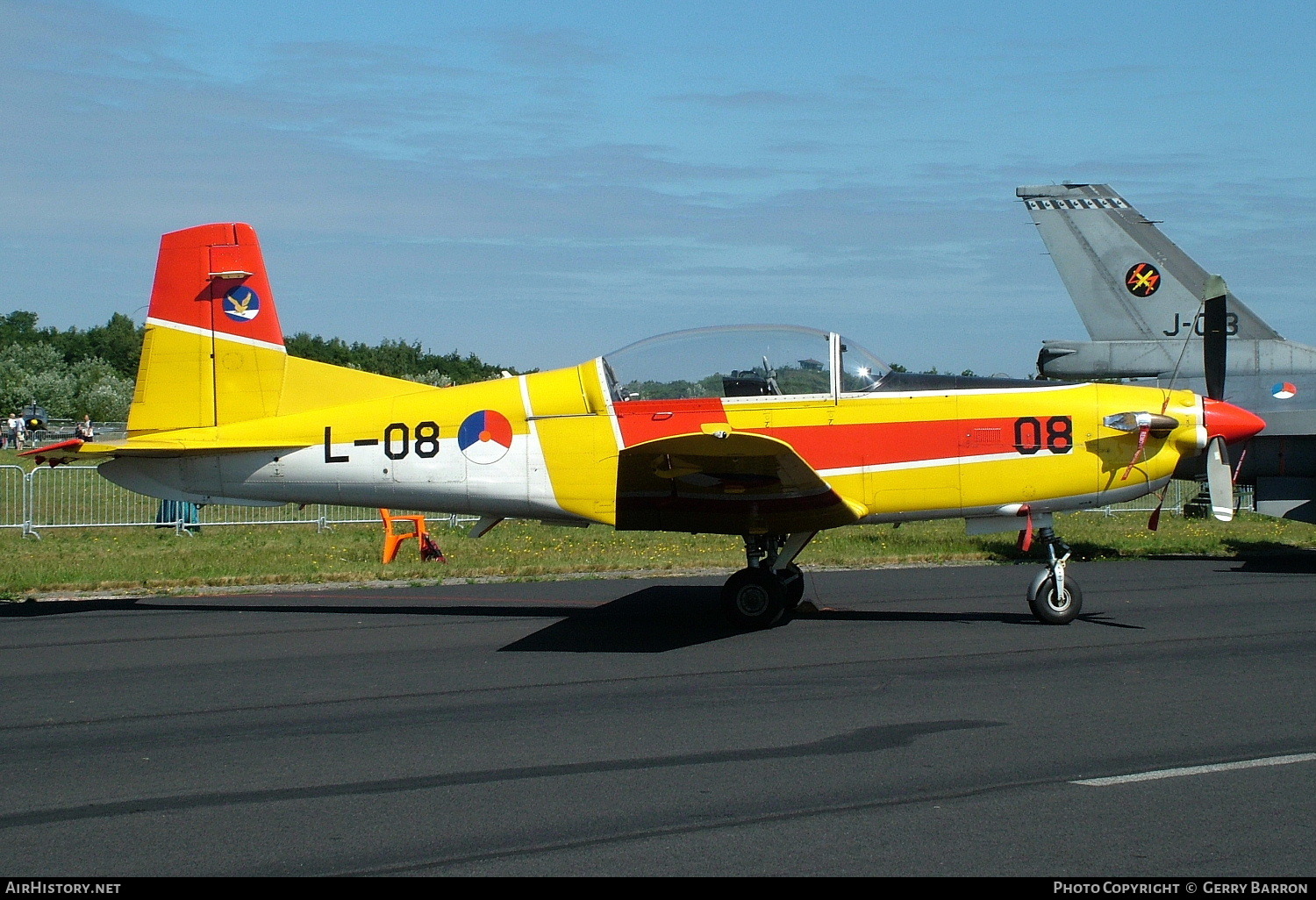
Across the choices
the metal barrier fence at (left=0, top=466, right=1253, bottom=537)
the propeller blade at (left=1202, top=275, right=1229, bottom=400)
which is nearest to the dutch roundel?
the propeller blade at (left=1202, top=275, right=1229, bottom=400)

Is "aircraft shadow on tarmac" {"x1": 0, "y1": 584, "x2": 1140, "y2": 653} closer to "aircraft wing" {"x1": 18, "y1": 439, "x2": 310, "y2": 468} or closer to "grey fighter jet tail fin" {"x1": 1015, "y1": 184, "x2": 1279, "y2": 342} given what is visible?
"aircraft wing" {"x1": 18, "y1": 439, "x2": 310, "y2": 468}

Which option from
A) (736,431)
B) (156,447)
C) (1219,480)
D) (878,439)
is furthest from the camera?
(156,447)

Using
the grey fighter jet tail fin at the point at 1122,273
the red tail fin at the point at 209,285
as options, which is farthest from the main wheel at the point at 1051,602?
the grey fighter jet tail fin at the point at 1122,273

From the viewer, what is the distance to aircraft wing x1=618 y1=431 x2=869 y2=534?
8602 mm

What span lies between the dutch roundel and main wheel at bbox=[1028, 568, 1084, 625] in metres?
4.58

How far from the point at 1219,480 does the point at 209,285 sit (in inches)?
349

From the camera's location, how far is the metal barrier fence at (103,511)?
66.0 ft

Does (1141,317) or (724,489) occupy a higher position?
(1141,317)

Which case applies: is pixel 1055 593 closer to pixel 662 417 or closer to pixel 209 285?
pixel 662 417

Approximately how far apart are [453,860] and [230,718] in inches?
118

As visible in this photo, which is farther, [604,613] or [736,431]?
[604,613]

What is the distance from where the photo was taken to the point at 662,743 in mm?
6062

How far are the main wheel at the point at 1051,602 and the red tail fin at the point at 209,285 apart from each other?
274 inches

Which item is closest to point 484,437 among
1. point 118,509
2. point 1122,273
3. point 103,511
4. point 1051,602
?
point 1051,602
